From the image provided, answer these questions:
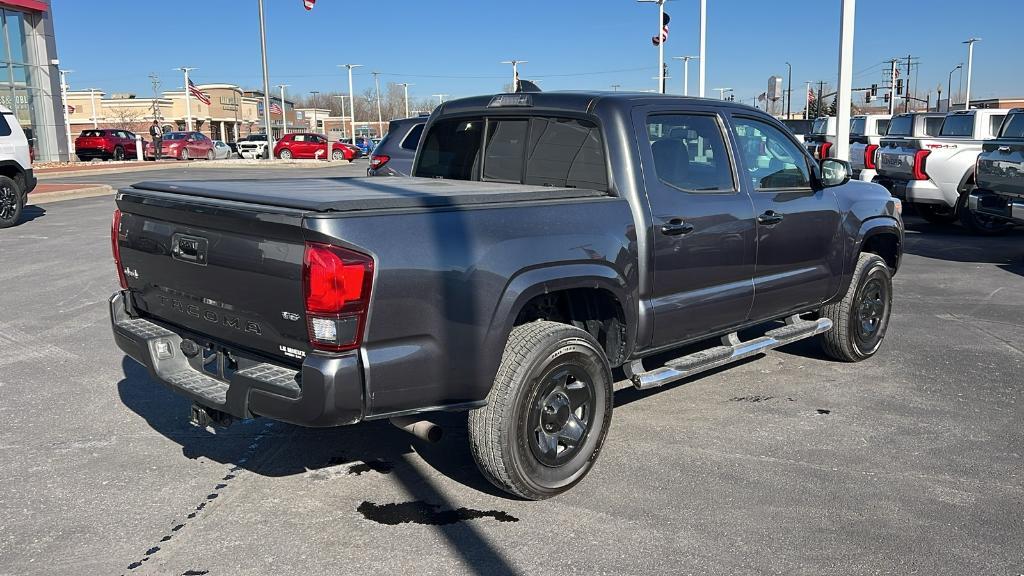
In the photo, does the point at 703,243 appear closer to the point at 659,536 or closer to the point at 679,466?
the point at 679,466

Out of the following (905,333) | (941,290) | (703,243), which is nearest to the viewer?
(703,243)

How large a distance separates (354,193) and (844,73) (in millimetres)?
11724

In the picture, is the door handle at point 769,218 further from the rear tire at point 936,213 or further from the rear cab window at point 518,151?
the rear tire at point 936,213

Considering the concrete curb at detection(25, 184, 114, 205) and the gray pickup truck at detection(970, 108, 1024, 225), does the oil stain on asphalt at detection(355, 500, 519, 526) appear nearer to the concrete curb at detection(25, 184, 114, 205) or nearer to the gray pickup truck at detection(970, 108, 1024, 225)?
the gray pickup truck at detection(970, 108, 1024, 225)

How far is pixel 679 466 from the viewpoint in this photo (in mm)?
4523

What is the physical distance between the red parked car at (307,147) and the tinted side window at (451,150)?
43.1 metres

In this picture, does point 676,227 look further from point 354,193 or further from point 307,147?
point 307,147

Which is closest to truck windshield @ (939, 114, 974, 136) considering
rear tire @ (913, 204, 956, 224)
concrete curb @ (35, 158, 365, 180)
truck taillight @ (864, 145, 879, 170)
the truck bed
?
truck taillight @ (864, 145, 879, 170)

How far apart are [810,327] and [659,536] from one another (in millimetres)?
2715

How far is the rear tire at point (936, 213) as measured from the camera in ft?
46.4

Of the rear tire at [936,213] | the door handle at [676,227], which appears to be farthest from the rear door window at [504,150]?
the rear tire at [936,213]

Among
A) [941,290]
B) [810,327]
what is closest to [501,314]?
[810,327]

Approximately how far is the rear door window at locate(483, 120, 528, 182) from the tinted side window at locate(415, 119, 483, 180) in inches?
4.7

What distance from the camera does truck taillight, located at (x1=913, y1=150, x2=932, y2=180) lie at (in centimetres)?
1329
